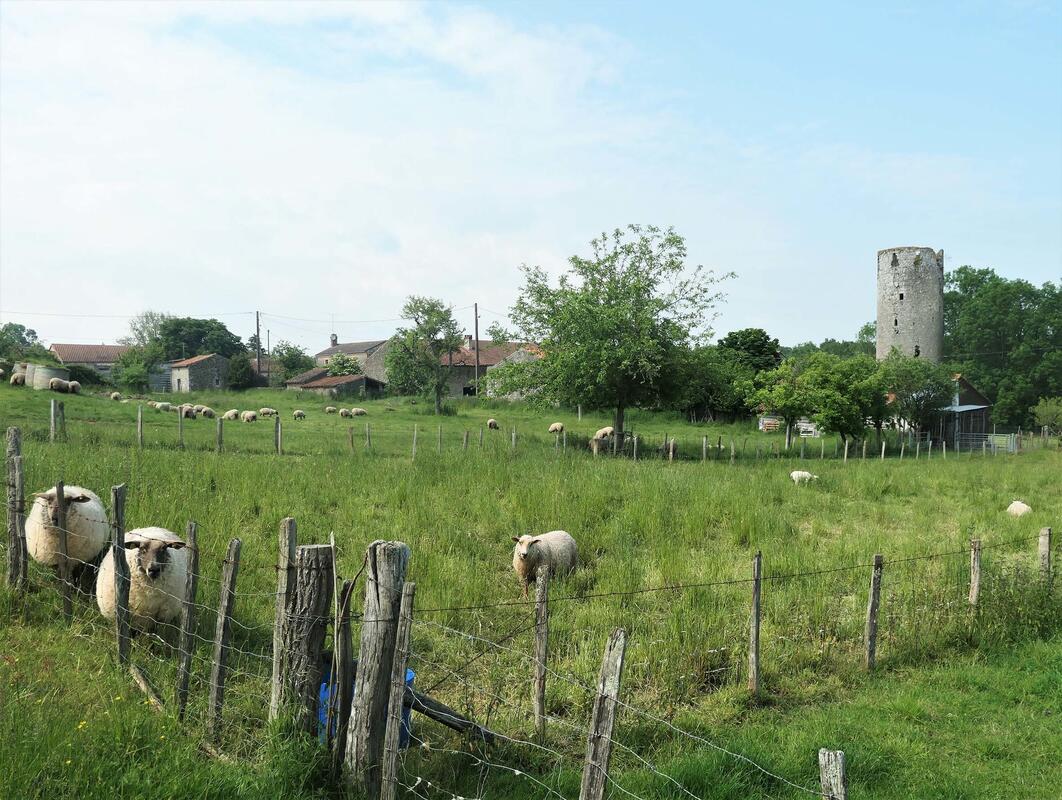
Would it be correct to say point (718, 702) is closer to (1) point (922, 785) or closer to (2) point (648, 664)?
(2) point (648, 664)

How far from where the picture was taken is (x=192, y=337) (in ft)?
314

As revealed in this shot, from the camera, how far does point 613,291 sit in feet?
103

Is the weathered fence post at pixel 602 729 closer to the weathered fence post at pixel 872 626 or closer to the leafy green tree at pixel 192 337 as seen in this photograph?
the weathered fence post at pixel 872 626

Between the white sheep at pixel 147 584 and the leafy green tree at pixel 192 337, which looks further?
the leafy green tree at pixel 192 337

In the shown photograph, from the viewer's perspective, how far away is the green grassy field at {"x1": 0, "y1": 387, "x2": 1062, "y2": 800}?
5.46m

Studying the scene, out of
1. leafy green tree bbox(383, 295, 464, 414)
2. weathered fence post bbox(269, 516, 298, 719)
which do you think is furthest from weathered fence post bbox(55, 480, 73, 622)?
leafy green tree bbox(383, 295, 464, 414)

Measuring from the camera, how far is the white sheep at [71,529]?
858 centimetres

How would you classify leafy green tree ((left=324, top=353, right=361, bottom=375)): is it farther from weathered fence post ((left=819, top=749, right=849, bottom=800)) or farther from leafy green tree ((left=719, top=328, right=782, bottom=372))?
weathered fence post ((left=819, top=749, right=849, bottom=800))

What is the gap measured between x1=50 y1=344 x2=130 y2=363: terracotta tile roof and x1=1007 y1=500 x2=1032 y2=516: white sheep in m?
104

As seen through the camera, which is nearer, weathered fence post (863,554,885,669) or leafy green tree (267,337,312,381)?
weathered fence post (863,554,885,669)

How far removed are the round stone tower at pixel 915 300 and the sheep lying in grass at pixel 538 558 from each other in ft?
191

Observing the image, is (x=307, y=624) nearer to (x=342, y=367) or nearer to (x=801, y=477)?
(x=801, y=477)

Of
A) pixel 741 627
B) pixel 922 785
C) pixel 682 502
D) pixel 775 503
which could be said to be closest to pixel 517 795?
pixel 922 785

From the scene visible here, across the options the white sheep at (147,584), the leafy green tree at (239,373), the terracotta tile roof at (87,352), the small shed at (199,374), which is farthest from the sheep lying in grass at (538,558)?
the terracotta tile roof at (87,352)
